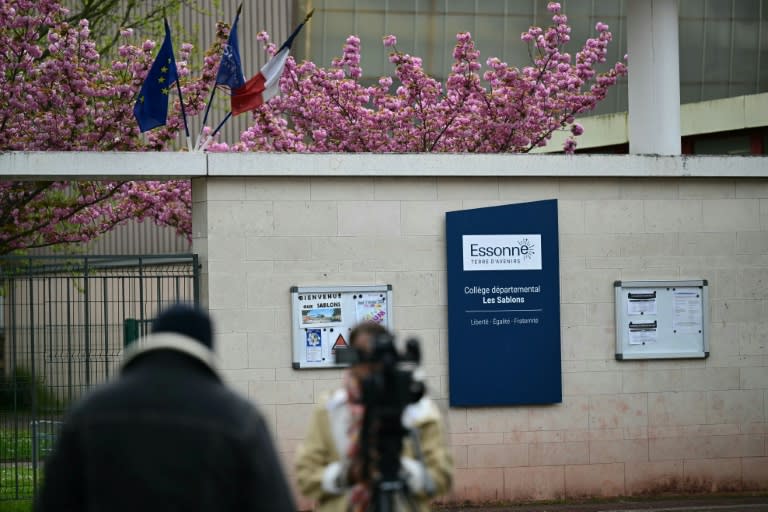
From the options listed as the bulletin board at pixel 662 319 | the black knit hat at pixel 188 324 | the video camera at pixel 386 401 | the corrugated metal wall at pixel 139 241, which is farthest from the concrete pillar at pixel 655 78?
the corrugated metal wall at pixel 139 241

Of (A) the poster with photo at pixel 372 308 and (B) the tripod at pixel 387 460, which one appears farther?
(A) the poster with photo at pixel 372 308

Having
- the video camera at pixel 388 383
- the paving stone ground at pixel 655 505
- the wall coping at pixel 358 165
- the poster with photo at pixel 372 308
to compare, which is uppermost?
the wall coping at pixel 358 165

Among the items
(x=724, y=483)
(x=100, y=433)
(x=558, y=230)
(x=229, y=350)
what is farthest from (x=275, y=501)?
(x=724, y=483)

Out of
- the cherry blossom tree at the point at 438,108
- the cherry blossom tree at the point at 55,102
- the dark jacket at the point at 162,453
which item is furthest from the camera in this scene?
the cherry blossom tree at the point at 438,108

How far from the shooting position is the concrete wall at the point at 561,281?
11.9m

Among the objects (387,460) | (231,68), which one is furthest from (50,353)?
(387,460)

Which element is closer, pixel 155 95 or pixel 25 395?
pixel 25 395

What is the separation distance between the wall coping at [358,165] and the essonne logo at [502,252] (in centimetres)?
57

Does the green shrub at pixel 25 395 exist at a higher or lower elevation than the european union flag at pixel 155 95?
lower

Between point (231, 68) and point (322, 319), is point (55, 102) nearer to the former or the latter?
point (231, 68)

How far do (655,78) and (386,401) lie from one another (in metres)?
8.72

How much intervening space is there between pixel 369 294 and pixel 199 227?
63.3 inches

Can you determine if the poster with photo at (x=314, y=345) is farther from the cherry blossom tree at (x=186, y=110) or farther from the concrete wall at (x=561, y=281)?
the cherry blossom tree at (x=186, y=110)

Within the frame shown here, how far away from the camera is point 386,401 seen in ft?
16.6
